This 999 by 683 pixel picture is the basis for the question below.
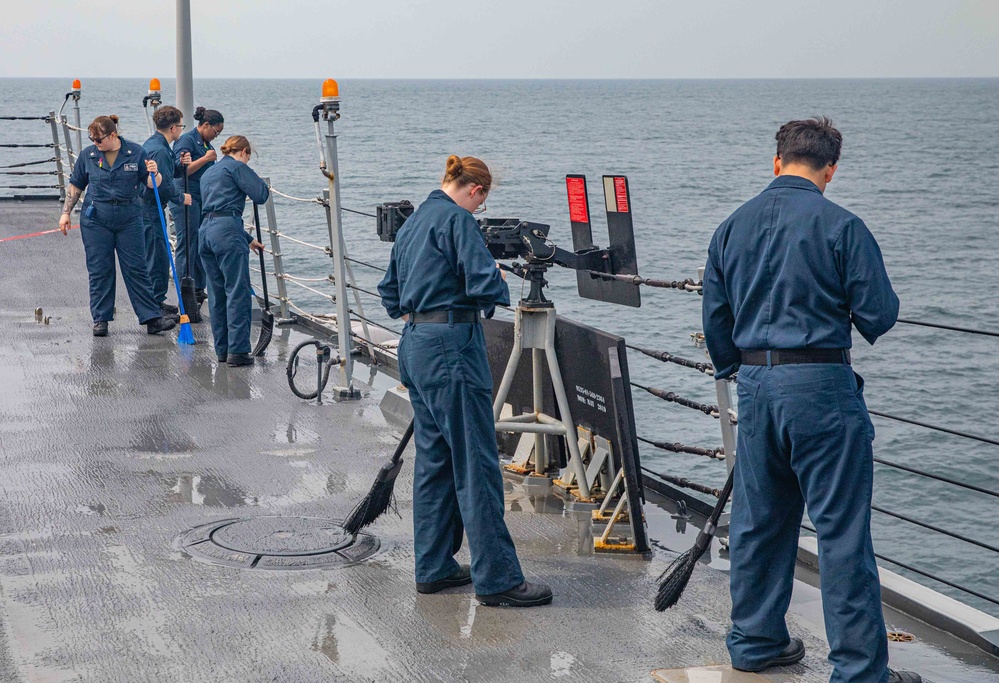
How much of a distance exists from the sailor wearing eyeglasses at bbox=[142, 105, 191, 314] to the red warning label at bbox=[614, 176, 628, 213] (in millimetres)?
6013

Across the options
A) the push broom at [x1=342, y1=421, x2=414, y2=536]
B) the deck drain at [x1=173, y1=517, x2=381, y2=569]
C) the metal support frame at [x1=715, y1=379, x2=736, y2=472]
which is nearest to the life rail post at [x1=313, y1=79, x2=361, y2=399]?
the deck drain at [x1=173, y1=517, x2=381, y2=569]

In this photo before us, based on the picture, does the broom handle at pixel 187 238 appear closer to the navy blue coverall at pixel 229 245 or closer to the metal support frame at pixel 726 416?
the navy blue coverall at pixel 229 245

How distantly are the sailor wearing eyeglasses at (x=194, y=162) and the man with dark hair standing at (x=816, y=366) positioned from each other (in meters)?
7.46

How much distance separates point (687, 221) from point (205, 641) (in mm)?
43974

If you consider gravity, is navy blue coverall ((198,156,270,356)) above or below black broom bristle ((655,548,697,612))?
above

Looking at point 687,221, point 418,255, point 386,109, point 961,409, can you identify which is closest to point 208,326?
point 418,255

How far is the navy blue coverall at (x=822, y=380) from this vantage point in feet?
12.5

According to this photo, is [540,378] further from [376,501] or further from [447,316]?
[447,316]

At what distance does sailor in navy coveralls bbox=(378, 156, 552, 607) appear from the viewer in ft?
15.4

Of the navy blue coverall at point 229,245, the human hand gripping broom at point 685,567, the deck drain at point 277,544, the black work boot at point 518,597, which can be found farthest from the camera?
the navy blue coverall at point 229,245

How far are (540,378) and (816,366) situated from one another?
255 cm

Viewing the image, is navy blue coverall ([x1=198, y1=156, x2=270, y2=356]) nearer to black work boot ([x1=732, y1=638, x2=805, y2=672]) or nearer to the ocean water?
the ocean water

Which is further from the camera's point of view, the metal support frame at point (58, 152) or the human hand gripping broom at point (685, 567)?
the metal support frame at point (58, 152)

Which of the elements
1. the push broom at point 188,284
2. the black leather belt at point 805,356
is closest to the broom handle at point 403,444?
the black leather belt at point 805,356
